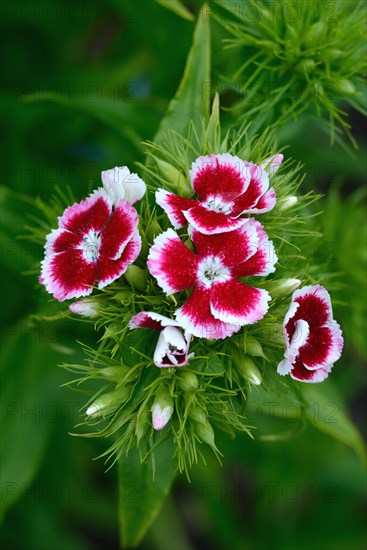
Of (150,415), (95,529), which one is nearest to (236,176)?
(150,415)

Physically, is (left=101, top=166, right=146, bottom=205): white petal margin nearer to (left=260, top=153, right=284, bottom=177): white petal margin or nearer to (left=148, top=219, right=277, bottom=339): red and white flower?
(left=148, top=219, right=277, bottom=339): red and white flower

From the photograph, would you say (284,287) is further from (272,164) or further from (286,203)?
(272,164)

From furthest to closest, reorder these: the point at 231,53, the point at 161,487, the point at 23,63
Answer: the point at 23,63 < the point at 231,53 < the point at 161,487

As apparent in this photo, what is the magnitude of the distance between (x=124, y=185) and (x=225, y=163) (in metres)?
0.30

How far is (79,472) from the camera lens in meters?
4.08

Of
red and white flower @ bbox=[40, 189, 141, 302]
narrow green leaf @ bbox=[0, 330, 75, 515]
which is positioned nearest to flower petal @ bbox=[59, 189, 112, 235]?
red and white flower @ bbox=[40, 189, 141, 302]

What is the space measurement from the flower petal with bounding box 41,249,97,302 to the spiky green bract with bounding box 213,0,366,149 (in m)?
0.83

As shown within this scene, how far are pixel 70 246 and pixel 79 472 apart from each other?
240 cm

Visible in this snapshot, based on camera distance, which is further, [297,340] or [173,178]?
[173,178]

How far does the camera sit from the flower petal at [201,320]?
1.80 m

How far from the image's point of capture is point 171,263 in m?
1.85

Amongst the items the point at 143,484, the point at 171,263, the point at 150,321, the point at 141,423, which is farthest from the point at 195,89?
the point at 143,484

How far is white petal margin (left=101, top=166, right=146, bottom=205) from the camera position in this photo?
6.35 feet

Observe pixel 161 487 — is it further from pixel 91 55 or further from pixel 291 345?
pixel 91 55
